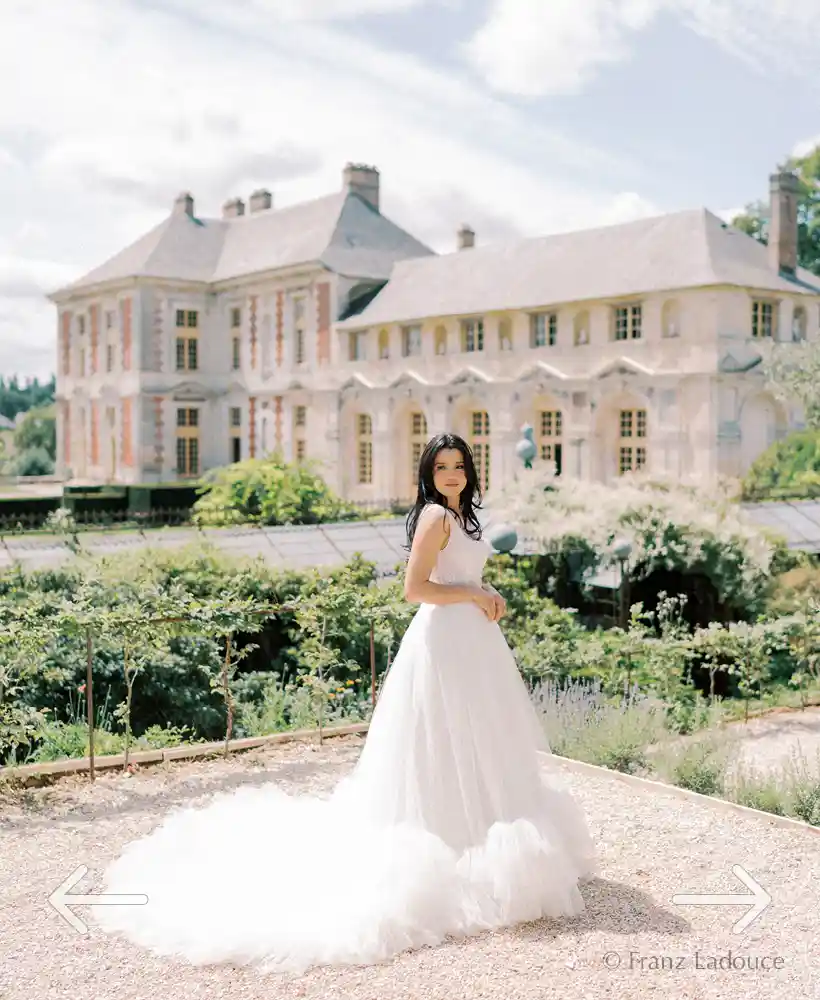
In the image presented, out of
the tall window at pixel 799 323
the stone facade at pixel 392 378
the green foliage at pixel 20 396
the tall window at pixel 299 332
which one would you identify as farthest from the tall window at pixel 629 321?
the green foliage at pixel 20 396

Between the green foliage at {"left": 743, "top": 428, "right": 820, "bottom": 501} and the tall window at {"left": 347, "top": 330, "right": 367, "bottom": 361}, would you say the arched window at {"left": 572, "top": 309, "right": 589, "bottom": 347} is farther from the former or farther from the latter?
the tall window at {"left": 347, "top": 330, "right": 367, "bottom": 361}

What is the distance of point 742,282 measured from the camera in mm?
26344

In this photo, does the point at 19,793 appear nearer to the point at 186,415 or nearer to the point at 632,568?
the point at 632,568

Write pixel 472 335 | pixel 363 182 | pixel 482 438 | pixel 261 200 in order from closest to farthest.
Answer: pixel 472 335 → pixel 482 438 → pixel 363 182 → pixel 261 200

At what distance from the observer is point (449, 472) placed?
458 centimetres

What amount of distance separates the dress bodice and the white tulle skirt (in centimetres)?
12

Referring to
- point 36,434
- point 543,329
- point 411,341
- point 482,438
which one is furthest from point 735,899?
point 36,434

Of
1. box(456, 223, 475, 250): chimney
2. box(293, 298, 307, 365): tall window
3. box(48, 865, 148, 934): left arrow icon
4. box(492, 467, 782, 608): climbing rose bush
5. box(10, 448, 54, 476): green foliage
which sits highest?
box(456, 223, 475, 250): chimney

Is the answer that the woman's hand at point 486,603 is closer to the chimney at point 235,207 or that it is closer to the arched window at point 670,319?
the arched window at point 670,319

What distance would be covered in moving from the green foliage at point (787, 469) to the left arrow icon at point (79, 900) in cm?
2089

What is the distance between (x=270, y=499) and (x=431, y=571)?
1530 cm

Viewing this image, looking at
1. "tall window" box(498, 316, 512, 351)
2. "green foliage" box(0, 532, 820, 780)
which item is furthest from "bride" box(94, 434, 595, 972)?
"tall window" box(498, 316, 512, 351)

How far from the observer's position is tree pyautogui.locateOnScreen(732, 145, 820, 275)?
37750 mm

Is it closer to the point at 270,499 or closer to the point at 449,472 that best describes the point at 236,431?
the point at 270,499
